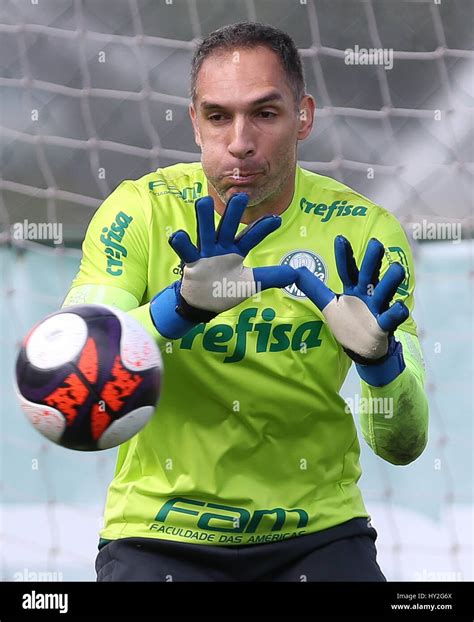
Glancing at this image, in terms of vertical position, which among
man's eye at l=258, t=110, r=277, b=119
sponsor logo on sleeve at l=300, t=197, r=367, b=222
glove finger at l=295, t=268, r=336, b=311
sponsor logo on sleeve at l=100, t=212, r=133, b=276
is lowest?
glove finger at l=295, t=268, r=336, b=311

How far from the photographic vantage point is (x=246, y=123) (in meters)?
2.58

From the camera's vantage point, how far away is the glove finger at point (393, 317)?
2.29m

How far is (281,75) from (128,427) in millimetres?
950

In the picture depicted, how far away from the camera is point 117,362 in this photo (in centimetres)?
226

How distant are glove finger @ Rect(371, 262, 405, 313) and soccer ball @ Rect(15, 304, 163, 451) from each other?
1.53 ft

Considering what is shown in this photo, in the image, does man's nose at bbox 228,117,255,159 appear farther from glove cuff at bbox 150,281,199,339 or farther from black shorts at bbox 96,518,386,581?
black shorts at bbox 96,518,386,581

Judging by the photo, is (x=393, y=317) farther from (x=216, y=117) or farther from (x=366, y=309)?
(x=216, y=117)

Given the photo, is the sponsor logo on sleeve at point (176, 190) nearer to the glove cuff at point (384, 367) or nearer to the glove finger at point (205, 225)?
the glove finger at point (205, 225)

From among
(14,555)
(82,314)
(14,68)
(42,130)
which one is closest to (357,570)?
(82,314)

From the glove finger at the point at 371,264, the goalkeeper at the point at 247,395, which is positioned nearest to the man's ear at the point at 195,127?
the goalkeeper at the point at 247,395

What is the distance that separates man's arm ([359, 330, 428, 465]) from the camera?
2.47 metres

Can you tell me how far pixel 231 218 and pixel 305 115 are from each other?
0.61 metres

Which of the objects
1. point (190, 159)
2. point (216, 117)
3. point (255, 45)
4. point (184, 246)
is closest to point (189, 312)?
point (184, 246)

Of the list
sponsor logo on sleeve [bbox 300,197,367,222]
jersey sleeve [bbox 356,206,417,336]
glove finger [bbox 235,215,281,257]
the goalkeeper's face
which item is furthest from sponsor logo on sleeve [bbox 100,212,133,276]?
jersey sleeve [bbox 356,206,417,336]
